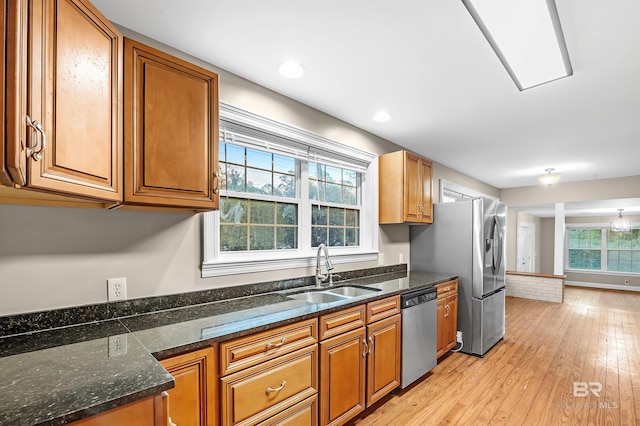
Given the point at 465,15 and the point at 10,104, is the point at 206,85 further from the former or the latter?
the point at 465,15

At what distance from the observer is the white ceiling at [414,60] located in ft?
5.10

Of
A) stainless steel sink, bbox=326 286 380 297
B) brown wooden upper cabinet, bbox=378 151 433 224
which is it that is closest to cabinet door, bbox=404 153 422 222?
brown wooden upper cabinet, bbox=378 151 433 224

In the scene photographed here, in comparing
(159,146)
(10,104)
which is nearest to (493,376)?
(159,146)

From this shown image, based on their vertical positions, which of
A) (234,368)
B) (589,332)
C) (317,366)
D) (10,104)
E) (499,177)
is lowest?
(589,332)

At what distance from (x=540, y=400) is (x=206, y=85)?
11.2ft

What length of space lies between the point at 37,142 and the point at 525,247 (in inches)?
410

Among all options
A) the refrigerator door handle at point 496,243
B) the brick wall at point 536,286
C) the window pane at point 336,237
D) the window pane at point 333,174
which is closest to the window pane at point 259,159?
the window pane at point 333,174

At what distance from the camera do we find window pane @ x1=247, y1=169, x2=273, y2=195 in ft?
8.09

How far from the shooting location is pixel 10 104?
880 mm

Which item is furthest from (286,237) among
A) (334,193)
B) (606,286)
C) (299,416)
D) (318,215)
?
(606,286)

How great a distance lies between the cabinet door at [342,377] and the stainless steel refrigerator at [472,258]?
5.95ft

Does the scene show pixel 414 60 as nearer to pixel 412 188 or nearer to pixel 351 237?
pixel 412 188

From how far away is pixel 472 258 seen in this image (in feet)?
11.1

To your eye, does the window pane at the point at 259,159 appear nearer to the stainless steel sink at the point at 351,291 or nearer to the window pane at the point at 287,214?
the window pane at the point at 287,214
